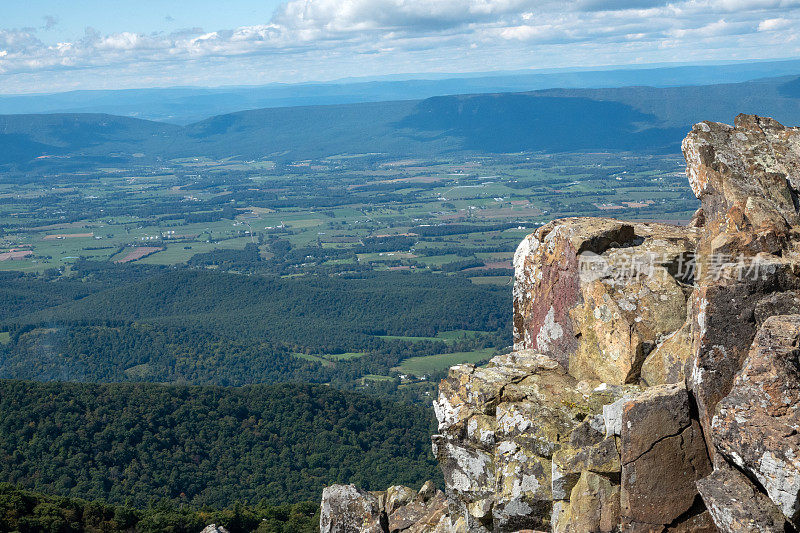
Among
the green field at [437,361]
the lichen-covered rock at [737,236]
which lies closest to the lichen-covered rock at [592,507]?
the lichen-covered rock at [737,236]

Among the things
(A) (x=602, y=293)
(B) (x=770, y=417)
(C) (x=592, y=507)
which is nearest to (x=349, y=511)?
(C) (x=592, y=507)

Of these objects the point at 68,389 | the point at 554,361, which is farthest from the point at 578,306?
the point at 68,389

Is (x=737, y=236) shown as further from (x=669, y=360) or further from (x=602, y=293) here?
(x=602, y=293)

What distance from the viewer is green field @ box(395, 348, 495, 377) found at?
159m

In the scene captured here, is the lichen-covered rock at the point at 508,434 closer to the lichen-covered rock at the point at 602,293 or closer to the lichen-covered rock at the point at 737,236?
the lichen-covered rock at the point at 602,293

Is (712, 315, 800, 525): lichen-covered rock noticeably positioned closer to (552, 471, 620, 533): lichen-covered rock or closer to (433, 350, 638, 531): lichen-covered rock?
(552, 471, 620, 533): lichen-covered rock

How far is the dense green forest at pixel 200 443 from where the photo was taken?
6925 cm

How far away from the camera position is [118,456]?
72.6 m

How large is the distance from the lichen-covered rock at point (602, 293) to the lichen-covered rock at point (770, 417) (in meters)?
5.20

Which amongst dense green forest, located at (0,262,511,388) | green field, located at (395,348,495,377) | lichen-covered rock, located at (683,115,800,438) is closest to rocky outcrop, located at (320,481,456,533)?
lichen-covered rock, located at (683,115,800,438)

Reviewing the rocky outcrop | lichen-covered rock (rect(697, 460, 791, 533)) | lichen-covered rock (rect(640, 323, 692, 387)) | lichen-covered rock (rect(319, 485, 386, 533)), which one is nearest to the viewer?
lichen-covered rock (rect(697, 460, 791, 533))

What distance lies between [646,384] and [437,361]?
14929cm

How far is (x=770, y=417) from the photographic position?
13.2m

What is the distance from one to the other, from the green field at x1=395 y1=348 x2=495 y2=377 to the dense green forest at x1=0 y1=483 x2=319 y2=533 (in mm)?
114546
